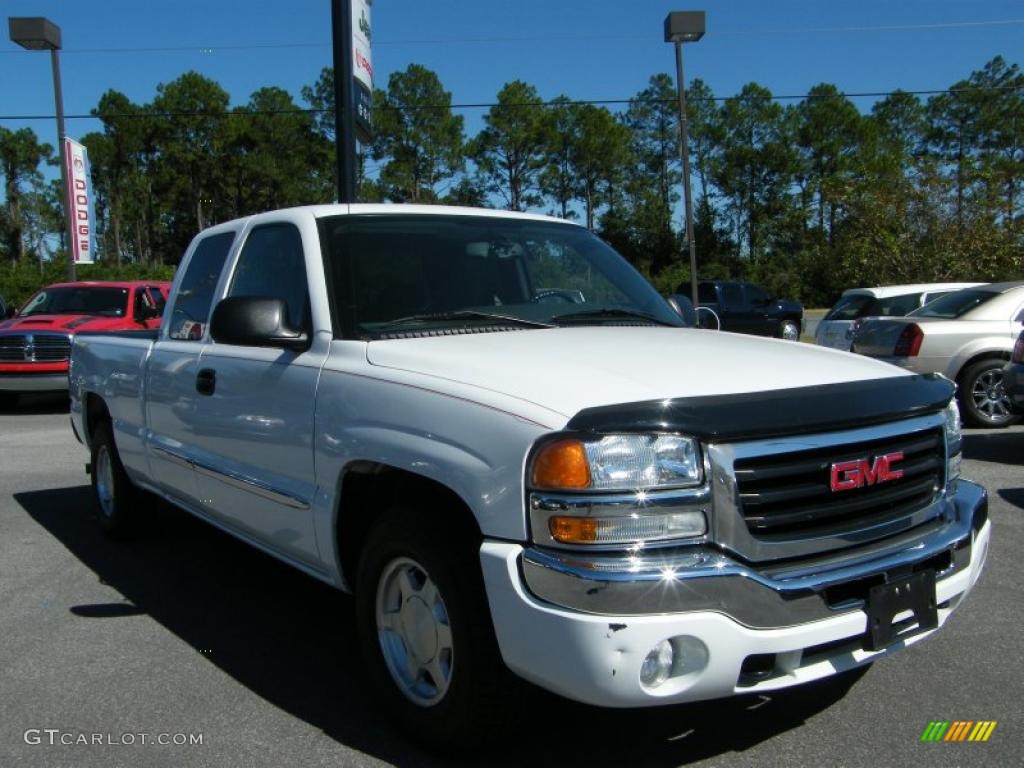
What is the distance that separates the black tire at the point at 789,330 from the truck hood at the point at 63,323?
51.3 feet

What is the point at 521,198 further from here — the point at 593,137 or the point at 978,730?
the point at 978,730

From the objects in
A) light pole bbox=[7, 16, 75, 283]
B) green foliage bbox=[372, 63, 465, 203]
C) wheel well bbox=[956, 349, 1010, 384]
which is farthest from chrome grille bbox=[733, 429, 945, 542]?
green foliage bbox=[372, 63, 465, 203]

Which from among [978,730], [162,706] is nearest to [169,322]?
[162,706]

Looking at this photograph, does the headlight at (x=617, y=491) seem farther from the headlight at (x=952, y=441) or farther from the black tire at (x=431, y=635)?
the headlight at (x=952, y=441)

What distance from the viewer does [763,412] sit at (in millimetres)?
2574

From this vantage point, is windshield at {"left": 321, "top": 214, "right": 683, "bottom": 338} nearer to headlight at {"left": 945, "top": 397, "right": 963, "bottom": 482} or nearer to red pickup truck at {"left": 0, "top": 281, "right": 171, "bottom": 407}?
headlight at {"left": 945, "top": 397, "right": 963, "bottom": 482}

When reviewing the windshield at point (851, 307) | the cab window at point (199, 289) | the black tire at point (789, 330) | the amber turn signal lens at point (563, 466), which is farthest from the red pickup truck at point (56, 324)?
the black tire at point (789, 330)

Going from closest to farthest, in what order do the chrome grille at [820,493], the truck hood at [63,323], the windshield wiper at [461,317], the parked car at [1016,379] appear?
the chrome grille at [820,493] < the windshield wiper at [461,317] < the parked car at [1016,379] < the truck hood at [63,323]

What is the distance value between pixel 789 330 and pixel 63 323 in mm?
17383

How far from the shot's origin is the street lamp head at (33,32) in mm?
19047

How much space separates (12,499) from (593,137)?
217 feet

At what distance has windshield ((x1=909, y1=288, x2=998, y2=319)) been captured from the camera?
9898mm

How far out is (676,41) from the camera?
2066cm

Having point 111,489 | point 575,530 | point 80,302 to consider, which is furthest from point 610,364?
point 80,302
